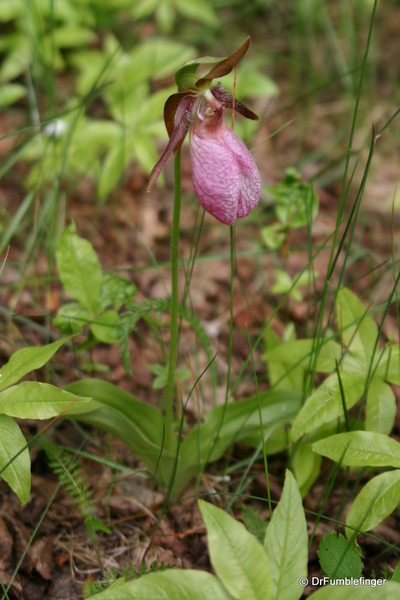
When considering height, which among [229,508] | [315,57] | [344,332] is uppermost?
[315,57]

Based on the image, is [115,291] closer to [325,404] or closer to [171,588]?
[325,404]

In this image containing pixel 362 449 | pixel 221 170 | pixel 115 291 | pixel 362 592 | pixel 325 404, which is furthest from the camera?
pixel 115 291

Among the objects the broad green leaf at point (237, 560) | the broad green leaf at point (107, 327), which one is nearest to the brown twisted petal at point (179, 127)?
the broad green leaf at point (107, 327)

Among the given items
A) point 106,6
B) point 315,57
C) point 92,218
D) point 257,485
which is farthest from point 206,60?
point 315,57

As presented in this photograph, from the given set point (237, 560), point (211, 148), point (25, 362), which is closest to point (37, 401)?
point (25, 362)

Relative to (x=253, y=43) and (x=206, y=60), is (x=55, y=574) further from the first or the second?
(x=253, y=43)

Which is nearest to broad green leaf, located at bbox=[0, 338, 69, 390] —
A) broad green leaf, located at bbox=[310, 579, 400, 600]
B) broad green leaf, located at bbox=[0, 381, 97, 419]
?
broad green leaf, located at bbox=[0, 381, 97, 419]
